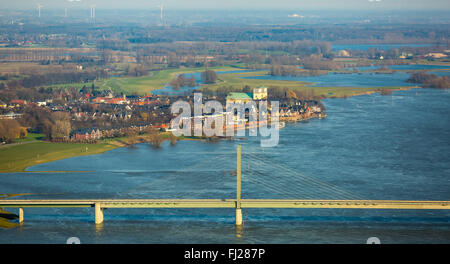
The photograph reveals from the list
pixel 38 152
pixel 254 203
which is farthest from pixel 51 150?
pixel 254 203

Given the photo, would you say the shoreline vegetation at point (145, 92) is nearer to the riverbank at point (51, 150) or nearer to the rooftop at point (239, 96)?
the riverbank at point (51, 150)

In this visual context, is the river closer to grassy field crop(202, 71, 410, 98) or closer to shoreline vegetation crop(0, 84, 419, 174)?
shoreline vegetation crop(0, 84, 419, 174)

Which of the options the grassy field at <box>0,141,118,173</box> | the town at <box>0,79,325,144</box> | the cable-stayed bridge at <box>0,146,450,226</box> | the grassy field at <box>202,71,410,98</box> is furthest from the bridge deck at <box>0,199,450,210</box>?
the grassy field at <box>202,71,410,98</box>

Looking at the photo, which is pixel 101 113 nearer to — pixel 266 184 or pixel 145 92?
pixel 145 92

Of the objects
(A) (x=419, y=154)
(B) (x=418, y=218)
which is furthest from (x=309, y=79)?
A: (B) (x=418, y=218)
